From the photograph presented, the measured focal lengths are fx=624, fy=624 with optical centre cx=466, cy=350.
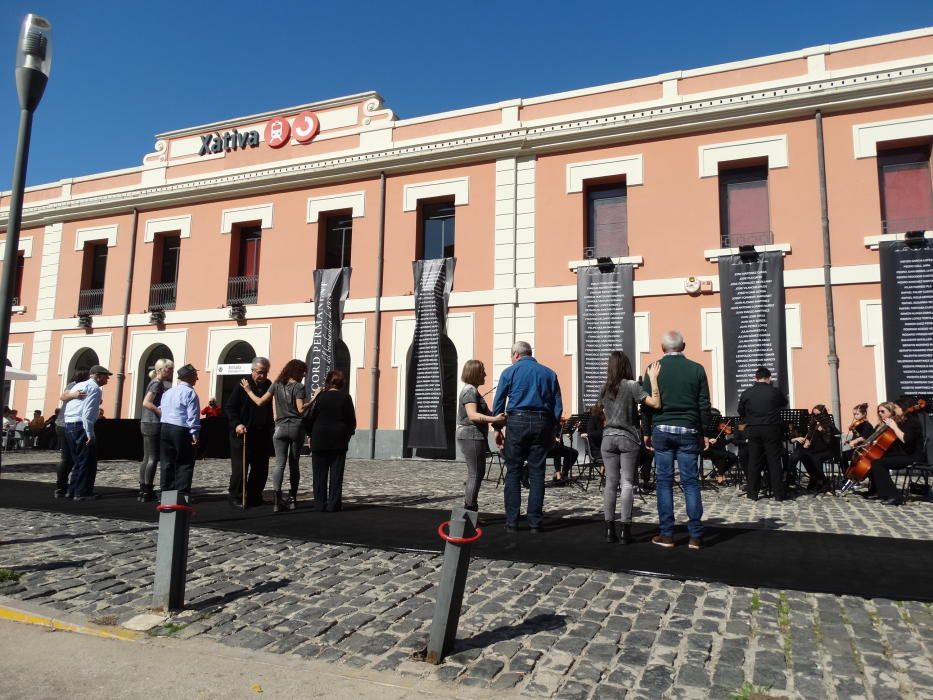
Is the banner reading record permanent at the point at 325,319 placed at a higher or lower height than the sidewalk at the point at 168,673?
higher

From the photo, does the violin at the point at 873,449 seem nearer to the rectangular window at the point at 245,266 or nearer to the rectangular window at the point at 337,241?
the rectangular window at the point at 337,241

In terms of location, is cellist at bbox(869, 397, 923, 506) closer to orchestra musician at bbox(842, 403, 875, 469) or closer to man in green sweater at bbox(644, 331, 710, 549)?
orchestra musician at bbox(842, 403, 875, 469)

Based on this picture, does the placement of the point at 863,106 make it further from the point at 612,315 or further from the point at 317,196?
the point at 317,196

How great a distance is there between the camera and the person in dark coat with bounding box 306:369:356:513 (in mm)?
6840

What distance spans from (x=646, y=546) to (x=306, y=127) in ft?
52.9

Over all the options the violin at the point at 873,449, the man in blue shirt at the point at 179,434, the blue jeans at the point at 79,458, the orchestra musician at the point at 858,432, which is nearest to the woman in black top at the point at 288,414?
the man in blue shirt at the point at 179,434

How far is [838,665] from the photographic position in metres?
2.92

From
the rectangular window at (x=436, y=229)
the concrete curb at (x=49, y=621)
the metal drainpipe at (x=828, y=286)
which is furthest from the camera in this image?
the rectangular window at (x=436, y=229)

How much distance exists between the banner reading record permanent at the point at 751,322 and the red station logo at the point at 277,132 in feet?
41.4

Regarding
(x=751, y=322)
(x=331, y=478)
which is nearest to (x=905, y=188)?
(x=751, y=322)

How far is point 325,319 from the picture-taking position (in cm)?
1623

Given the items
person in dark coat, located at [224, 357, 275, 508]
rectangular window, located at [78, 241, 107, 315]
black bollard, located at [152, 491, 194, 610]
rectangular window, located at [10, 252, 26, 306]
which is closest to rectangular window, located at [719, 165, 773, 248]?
person in dark coat, located at [224, 357, 275, 508]

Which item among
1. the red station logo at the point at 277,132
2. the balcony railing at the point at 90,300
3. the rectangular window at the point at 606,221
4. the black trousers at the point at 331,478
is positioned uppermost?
the red station logo at the point at 277,132

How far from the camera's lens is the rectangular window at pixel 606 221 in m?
14.7
